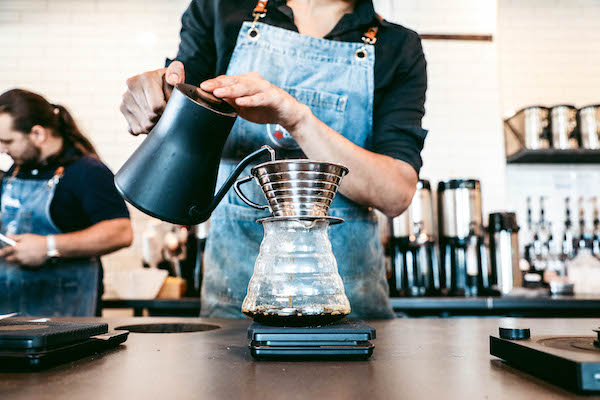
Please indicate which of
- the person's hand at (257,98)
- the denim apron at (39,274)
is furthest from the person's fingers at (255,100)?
the denim apron at (39,274)

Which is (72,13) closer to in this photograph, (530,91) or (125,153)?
(125,153)

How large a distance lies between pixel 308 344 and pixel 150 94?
1.76ft

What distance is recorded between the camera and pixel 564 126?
2729mm

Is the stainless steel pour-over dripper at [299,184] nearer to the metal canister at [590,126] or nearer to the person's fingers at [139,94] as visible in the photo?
the person's fingers at [139,94]

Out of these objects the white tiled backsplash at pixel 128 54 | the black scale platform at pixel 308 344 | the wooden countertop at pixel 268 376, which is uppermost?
the white tiled backsplash at pixel 128 54

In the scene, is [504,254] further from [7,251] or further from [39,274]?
[7,251]

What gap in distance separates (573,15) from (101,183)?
10.1ft

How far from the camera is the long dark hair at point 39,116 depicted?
207cm

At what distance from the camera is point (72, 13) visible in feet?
10.9

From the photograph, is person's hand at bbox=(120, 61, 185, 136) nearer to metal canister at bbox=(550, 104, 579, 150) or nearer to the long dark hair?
the long dark hair

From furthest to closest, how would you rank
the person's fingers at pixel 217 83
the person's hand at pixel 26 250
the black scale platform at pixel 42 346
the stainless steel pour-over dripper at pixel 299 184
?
the person's hand at pixel 26 250
the person's fingers at pixel 217 83
the stainless steel pour-over dripper at pixel 299 184
the black scale platform at pixel 42 346

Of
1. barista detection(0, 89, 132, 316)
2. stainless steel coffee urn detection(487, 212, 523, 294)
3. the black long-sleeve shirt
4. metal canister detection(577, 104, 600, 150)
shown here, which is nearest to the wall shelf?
metal canister detection(577, 104, 600, 150)

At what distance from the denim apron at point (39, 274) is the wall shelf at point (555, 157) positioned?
2.28 metres

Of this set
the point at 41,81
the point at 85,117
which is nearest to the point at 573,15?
the point at 85,117
